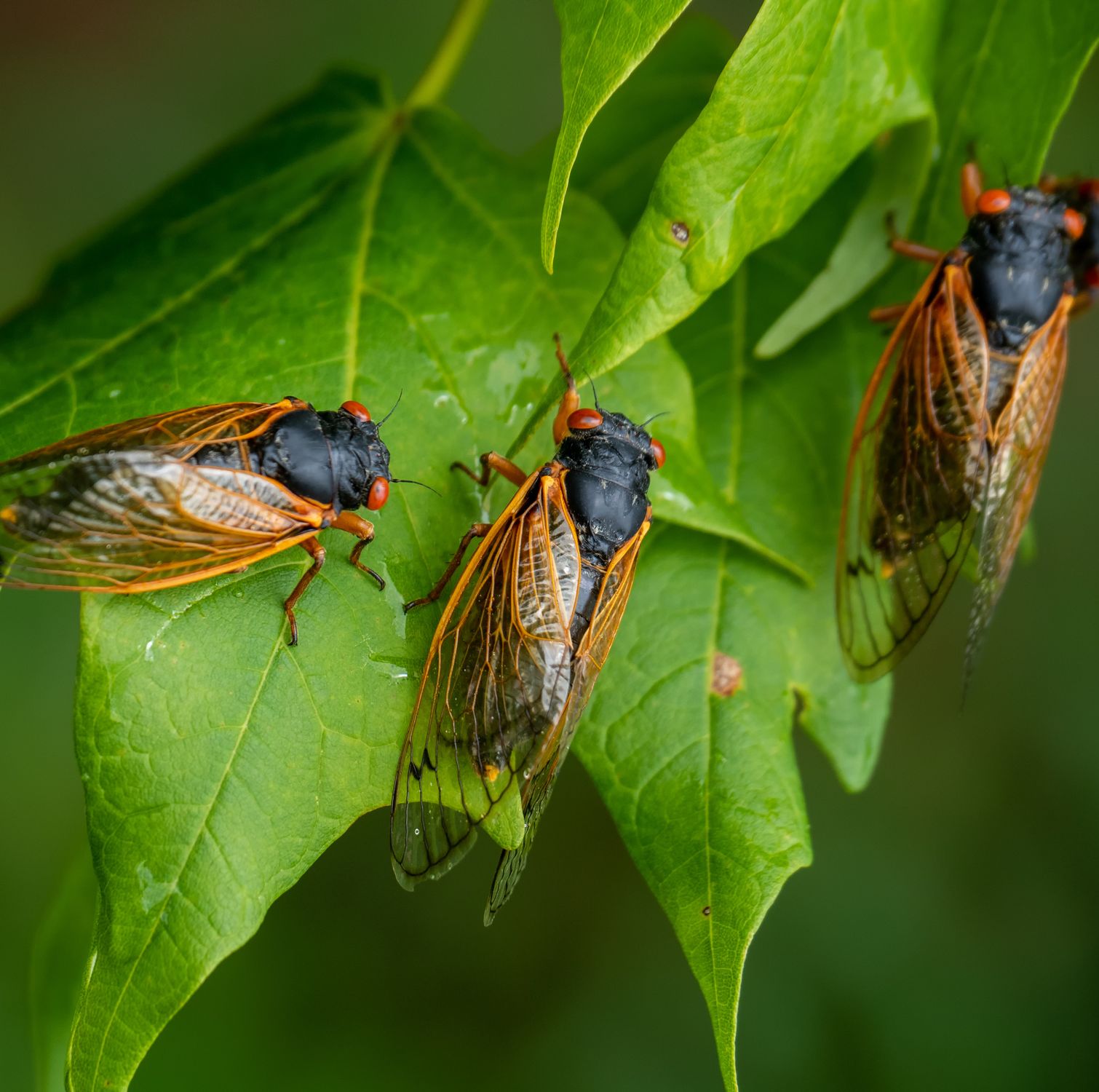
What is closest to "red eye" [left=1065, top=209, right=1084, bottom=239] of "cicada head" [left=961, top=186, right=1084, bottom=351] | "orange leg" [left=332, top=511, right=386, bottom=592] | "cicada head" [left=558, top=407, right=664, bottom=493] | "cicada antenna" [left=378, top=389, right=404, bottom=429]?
"cicada head" [left=961, top=186, right=1084, bottom=351]

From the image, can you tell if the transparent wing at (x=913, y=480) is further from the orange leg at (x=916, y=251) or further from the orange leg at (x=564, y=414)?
the orange leg at (x=564, y=414)

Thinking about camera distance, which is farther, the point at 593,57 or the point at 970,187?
the point at 970,187

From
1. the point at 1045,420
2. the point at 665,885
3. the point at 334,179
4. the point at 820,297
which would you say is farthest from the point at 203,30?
the point at 665,885

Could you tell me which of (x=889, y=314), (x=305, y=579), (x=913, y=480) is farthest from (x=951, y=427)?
(x=305, y=579)

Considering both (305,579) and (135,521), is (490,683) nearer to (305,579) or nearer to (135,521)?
(305,579)

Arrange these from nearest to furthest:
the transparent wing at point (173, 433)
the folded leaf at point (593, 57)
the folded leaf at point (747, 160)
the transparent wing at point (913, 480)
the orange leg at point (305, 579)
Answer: the folded leaf at point (593, 57), the folded leaf at point (747, 160), the orange leg at point (305, 579), the transparent wing at point (173, 433), the transparent wing at point (913, 480)

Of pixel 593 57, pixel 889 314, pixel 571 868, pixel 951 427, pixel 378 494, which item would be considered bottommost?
pixel 571 868

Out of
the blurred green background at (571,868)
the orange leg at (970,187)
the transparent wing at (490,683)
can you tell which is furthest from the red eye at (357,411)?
the blurred green background at (571,868)
